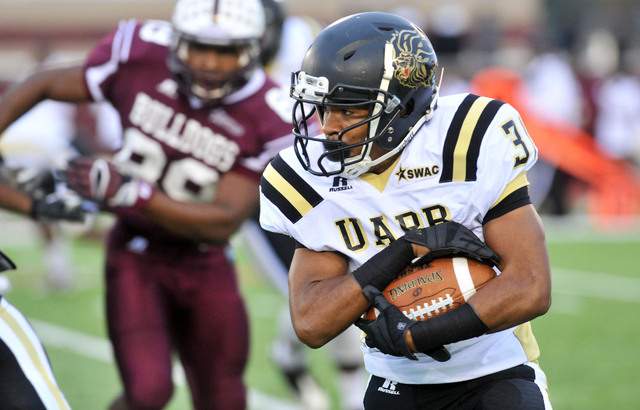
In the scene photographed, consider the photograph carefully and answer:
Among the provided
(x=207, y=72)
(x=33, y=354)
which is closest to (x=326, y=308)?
(x=33, y=354)

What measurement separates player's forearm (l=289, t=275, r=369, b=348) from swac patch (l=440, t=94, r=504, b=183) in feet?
1.42

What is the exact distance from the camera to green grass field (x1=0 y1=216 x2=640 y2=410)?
23.5 ft

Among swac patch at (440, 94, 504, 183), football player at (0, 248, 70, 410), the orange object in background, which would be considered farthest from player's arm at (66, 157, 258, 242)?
the orange object in background

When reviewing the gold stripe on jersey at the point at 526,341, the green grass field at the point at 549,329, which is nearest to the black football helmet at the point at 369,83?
the gold stripe on jersey at the point at 526,341

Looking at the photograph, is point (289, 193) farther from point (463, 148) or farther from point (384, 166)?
point (463, 148)

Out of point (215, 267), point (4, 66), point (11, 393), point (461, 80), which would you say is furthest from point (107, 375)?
point (4, 66)

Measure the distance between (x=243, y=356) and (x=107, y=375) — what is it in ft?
9.08

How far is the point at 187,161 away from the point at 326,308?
1.84 m

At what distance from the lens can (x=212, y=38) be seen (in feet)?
16.8

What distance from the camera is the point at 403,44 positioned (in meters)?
3.66

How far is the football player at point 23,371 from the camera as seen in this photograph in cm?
369

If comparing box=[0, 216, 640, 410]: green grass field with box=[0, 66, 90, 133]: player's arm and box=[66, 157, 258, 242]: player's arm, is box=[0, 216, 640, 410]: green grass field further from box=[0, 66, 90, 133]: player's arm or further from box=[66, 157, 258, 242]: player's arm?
box=[0, 66, 90, 133]: player's arm

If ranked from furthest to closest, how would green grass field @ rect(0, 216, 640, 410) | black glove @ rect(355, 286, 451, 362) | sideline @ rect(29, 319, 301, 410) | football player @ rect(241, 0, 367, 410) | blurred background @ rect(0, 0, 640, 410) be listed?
blurred background @ rect(0, 0, 640, 410) < sideline @ rect(29, 319, 301, 410) < green grass field @ rect(0, 216, 640, 410) < football player @ rect(241, 0, 367, 410) < black glove @ rect(355, 286, 451, 362)

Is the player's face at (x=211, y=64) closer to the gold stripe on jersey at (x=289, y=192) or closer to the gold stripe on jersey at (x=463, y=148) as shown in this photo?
the gold stripe on jersey at (x=289, y=192)
